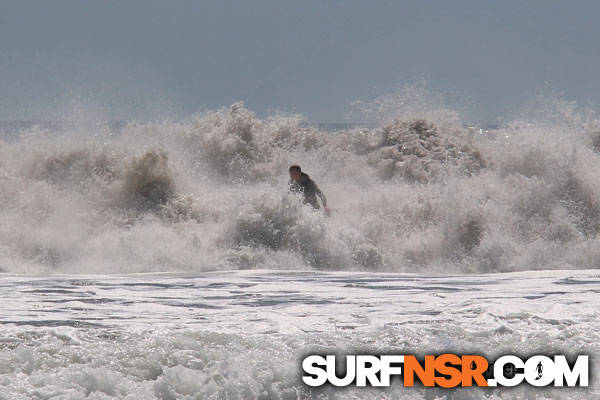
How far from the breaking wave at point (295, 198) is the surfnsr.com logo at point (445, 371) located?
539 cm

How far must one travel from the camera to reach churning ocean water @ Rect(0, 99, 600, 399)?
14.8ft

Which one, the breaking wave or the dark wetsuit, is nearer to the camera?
the breaking wave

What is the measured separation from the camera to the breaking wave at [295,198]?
10.9 meters

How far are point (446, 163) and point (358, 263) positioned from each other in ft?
19.8

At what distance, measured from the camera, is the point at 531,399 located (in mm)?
4289

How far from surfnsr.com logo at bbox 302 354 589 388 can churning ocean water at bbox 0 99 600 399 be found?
0.09 meters

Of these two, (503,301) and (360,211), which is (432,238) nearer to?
(360,211)

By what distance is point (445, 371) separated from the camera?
4574mm

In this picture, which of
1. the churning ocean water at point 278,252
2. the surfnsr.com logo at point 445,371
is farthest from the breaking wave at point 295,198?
the surfnsr.com logo at point 445,371

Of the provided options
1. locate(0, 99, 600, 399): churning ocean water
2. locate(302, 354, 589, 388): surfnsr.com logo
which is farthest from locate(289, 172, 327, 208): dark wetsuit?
locate(302, 354, 589, 388): surfnsr.com logo

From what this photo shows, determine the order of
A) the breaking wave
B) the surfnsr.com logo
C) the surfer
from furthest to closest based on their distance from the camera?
1. the surfer
2. the breaking wave
3. the surfnsr.com logo

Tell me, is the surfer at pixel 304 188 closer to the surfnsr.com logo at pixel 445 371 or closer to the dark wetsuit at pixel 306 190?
the dark wetsuit at pixel 306 190

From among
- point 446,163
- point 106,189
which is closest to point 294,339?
point 106,189

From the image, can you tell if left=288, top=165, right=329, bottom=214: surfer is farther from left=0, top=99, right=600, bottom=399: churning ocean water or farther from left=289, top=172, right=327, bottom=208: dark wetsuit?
left=0, top=99, right=600, bottom=399: churning ocean water
